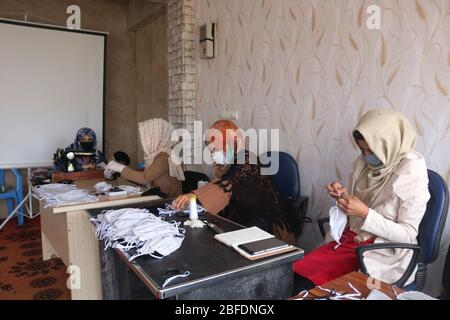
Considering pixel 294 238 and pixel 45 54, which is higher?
pixel 45 54

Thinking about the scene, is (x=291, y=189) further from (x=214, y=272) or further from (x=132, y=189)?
(x=214, y=272)

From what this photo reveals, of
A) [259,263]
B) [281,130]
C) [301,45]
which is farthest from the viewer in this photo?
[281,130]

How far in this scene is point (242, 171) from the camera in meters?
2.04

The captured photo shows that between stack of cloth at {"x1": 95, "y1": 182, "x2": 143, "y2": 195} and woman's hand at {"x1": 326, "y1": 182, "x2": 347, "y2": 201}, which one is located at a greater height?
woman's hand at {"x1": 326, "y1": 182, "x2": 347, "y2": 201}

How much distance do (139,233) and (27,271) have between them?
209 cm

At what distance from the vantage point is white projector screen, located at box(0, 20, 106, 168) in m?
3.99

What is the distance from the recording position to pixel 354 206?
1495 millimetres

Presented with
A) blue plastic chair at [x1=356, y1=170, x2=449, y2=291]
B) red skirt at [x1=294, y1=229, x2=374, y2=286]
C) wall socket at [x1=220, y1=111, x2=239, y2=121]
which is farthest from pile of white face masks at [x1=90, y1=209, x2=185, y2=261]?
wall socket at [x1=220, y1=111, x2=239, y2=121]

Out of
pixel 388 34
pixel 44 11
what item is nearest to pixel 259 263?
pixel 388 34

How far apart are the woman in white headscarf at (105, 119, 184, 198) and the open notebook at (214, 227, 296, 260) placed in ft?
4.14

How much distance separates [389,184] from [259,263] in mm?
747

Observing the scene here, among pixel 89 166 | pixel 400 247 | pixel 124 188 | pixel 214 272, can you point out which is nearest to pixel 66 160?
pixel 89 166

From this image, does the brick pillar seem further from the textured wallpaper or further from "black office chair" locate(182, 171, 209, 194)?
"black office chair" locate(182, 171, 209, 194)
